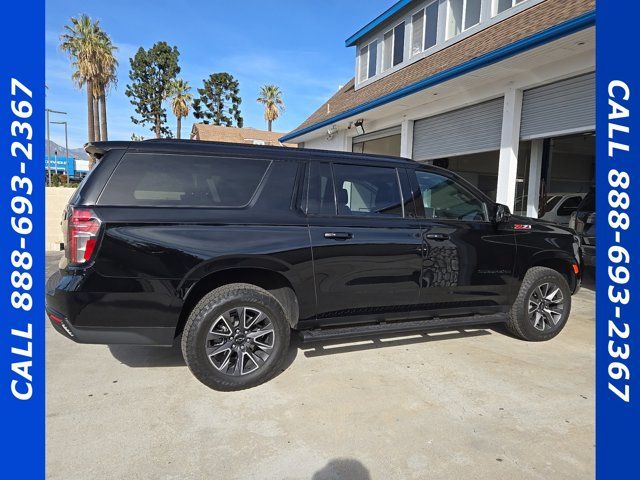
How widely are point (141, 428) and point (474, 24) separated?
1131cm

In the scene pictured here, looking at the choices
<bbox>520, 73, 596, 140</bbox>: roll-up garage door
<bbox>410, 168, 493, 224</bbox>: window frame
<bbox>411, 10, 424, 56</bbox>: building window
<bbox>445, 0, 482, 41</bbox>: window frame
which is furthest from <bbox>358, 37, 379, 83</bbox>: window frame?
<bbox>410, 168, 493, 224</bbox>: window frame

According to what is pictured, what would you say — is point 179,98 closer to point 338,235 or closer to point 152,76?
point 152,76

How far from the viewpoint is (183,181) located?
3350 millimetres

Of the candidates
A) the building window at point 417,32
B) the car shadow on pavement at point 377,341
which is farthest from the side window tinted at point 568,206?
the car shadow on pavement at point 377,341

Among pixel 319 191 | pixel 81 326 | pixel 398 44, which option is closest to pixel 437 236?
pixel 319 191

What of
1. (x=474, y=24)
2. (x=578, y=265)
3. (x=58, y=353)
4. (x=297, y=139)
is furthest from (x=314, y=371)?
(x=297, y=139)

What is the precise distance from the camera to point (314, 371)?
3826 mm

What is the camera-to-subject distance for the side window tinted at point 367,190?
3.87 meters

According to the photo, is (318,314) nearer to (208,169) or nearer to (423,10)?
(208,169)

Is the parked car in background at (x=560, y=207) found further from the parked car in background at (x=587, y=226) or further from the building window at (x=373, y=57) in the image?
the building window at (x=373, y=57)

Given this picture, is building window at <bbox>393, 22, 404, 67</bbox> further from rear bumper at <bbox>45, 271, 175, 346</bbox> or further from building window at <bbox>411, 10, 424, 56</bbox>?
rear bumper at <bbox>45, 271, 175, 346</bbox>

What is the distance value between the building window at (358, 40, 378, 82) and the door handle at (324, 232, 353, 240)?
12.6 metres

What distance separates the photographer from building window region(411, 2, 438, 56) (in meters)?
11.7

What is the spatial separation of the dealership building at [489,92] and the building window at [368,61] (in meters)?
0.06
